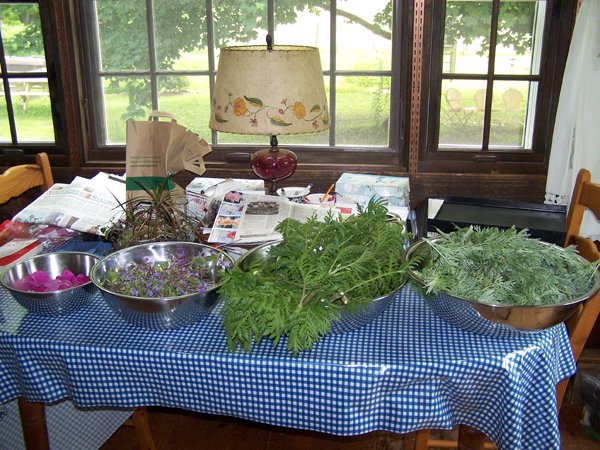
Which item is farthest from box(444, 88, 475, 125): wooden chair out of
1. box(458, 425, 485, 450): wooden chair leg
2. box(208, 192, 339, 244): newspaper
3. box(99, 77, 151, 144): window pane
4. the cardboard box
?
box(458, 425, 485, 450): wooden chair leg

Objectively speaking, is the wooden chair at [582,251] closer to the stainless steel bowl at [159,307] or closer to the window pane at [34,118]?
the stainless steel bowl at [159,307]

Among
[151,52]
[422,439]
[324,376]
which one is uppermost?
[151,52]

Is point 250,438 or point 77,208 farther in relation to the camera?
point 250,438

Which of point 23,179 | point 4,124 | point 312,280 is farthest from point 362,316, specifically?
point 4,124

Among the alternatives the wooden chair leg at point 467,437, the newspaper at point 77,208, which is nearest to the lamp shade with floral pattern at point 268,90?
the newspaper at point 77,208

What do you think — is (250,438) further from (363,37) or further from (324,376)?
(363,37)

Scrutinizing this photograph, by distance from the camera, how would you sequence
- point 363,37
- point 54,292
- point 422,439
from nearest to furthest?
point 54,292
point 422,439
point 363,37

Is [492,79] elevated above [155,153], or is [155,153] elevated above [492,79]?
[492,79]

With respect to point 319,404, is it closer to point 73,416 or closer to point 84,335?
point 84,335

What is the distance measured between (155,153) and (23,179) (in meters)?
0.54

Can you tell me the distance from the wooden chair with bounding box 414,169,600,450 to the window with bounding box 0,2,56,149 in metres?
1.87

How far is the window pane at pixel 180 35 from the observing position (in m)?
2.30

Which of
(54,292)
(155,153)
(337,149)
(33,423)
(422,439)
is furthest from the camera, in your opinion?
(337,149)

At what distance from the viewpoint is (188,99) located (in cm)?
241
